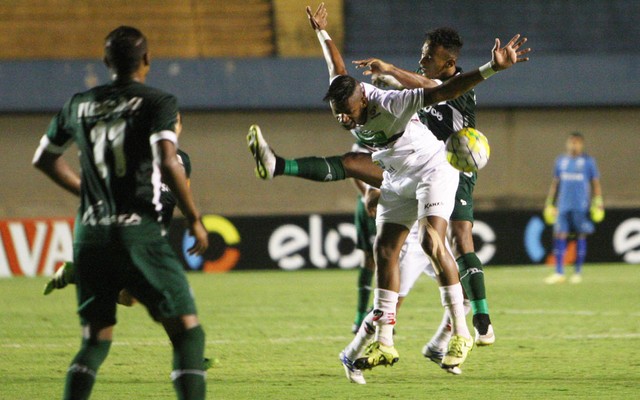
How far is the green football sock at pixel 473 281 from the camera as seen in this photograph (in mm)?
7254

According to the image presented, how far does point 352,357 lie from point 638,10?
16.7 metres

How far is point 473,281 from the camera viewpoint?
24.0ft

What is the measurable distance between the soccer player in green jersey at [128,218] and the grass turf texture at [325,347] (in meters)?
1.57

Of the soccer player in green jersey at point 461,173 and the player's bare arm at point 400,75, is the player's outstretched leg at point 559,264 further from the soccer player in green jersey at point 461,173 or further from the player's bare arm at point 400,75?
the player's bare arm at point 400,75

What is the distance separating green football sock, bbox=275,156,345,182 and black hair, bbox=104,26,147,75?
2231 millimetres

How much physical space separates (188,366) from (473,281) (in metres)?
3.02

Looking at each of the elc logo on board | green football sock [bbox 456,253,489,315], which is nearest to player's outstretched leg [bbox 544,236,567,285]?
the elc logo on board

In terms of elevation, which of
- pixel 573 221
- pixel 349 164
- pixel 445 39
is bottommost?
pixel 573 221

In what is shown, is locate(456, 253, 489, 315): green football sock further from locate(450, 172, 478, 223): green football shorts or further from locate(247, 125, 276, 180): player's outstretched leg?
locate(247, 125, 276, 180): player's outstretched leg

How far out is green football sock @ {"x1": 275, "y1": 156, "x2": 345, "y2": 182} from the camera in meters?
6.96

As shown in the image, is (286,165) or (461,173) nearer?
(286,165)

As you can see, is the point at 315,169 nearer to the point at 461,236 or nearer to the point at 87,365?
the point at 461,236

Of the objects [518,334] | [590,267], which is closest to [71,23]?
[590,267]

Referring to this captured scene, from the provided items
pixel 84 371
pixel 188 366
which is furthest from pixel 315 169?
pixel 84 371
